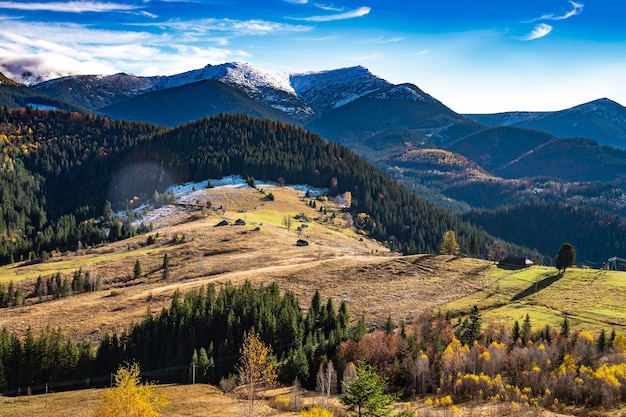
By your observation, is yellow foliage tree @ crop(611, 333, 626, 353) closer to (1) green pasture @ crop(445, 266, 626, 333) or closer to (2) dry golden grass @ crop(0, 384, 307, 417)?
(1) green pasture @ crop(445, 266, 626, 333)

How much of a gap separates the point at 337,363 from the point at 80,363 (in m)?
49.8

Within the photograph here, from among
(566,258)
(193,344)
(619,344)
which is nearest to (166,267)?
(193,344)

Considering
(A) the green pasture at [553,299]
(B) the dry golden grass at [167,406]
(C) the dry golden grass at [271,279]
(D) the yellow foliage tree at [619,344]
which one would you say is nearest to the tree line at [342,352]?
(D) the yellow foliage tree at [619,344]

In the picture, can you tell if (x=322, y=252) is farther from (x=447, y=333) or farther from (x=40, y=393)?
(x=40, y=393)

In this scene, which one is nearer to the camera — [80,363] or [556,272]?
[80,363]

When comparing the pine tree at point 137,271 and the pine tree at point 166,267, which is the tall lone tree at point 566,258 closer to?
the pine tree at point 166,267

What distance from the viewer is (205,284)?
128m

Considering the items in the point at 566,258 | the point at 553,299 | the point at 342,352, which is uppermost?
the point at 566,258

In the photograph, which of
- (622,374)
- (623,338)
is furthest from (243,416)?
(623,338)

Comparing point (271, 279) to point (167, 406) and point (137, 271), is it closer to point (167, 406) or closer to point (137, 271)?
point (137, 271)

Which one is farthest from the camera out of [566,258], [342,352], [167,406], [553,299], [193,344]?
[566,258]

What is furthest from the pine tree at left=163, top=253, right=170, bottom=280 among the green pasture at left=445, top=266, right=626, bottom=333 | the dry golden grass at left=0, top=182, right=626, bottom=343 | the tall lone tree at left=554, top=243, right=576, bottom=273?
the tall lone tree at left=554, top=243, right=576, bottom=273

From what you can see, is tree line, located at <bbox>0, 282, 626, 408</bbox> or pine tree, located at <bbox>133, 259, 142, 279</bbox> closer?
tree line, located at <bbox>0, 282, 626, 408</bbox>

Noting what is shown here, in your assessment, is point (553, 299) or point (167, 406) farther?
point (553, 299)
